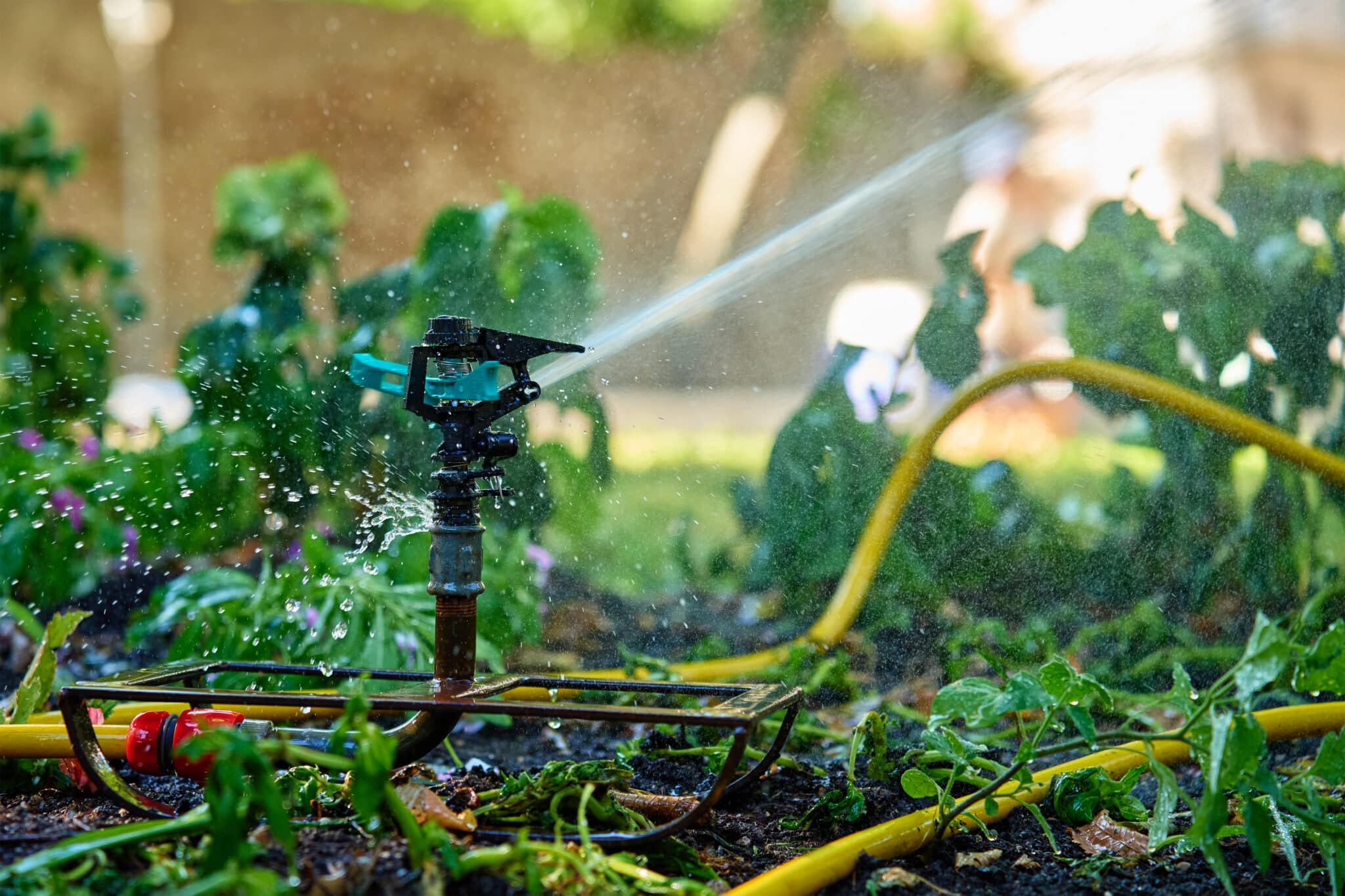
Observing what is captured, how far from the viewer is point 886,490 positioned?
213 cm

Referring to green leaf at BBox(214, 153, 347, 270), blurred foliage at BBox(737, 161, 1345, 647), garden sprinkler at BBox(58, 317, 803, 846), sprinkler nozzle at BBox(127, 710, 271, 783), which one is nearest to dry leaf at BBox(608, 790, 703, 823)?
garden sprinkler at BBox(58, 317, 803, 846)

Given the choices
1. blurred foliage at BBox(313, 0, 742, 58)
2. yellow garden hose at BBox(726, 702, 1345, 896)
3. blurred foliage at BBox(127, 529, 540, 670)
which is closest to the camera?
yellow garden hose at BBox(726, 702, 1345, 896)

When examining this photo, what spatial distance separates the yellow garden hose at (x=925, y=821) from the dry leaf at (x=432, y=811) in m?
0.26

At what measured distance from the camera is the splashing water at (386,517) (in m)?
2.23

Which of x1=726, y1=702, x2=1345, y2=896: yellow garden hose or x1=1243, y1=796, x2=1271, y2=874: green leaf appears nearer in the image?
x1=1243, y1=796, x2=1271, y2=874: green leaf

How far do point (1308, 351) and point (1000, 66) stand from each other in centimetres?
99

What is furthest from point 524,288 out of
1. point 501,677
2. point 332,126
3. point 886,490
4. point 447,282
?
point 332,126

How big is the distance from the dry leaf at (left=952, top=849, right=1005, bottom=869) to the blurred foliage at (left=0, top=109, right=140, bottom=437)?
2290 mm

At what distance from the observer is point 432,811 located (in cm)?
117

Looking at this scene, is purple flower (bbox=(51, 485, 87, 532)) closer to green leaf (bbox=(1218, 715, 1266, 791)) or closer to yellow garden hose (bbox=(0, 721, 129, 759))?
yellow garden hose (bbox=(0, 721, 129, 759))

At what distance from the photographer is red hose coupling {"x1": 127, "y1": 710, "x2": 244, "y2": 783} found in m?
1.27

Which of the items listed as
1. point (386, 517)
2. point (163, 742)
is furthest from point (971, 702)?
point (386, 517)

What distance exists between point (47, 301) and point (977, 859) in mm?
2904

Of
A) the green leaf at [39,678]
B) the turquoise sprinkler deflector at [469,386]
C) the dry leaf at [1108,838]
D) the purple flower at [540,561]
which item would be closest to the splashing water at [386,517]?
the purple flower at [540,561]
